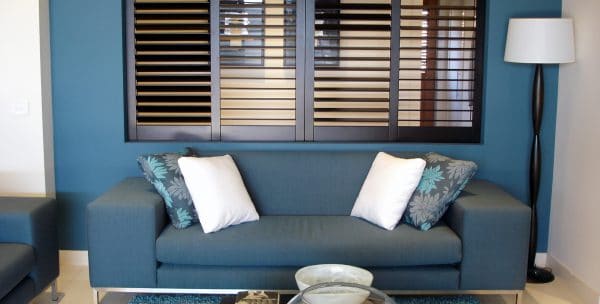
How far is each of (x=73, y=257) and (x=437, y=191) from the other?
2367mm

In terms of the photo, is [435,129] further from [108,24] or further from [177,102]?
[108,24]

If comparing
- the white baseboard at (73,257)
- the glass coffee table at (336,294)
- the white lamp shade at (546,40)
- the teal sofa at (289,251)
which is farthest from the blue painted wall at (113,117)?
the glass coffee table at (336,294)

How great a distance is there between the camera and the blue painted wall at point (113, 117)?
4117mm

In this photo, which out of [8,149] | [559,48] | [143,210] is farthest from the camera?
[8,149]

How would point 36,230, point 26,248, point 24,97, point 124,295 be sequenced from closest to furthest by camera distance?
1. point 26,248
2. point 36,230
3. point 124,295
4. point 24,97

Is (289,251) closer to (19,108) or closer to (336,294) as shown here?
(336,294)

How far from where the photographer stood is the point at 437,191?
3.56 meters

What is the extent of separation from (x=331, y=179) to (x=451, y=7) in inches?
52.8

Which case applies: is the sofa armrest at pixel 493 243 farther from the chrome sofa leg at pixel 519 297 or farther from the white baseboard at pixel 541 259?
the white baseboard at pixel 541 259

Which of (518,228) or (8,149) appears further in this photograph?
(8,149)

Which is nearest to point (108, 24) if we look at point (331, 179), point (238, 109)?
point (238, 109)

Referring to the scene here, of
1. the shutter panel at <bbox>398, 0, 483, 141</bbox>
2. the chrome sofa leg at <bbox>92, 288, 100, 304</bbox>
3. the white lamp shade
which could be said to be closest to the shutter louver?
the shutter panel at <bbox>398, 0, 483, 141</bbox>

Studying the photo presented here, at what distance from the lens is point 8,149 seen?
404 centimetres

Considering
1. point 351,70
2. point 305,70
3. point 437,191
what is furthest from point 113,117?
point 437,191
